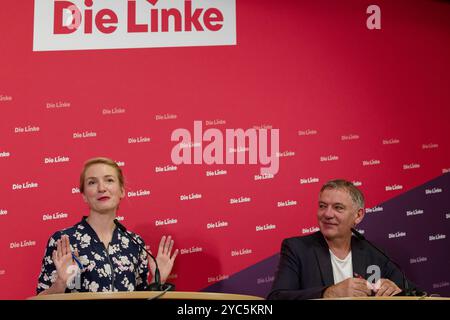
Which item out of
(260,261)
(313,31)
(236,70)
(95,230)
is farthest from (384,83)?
(95,230)

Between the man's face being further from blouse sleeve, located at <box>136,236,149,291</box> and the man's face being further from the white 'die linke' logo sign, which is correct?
the white 'die linke' logo sign

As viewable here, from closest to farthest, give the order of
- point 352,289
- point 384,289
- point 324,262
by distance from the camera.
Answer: point 352,289, point 384,289, point 324,262

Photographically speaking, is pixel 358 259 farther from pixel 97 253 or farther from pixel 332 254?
pixel 97 253

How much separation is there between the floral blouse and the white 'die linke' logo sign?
1466 millimetres

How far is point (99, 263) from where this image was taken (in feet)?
10.1

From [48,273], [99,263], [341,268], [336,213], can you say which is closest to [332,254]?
[341,268]

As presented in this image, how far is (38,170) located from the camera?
3832 mm

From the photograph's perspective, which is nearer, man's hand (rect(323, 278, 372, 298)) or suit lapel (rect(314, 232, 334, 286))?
man's hand (rect(323, 278, 372, 298))

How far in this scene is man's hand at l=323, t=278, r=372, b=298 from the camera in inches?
99.9

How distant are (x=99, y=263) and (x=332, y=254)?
1277 millimetres

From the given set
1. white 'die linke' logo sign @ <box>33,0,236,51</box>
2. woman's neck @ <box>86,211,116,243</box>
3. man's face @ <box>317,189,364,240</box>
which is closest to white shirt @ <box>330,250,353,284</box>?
man's face @ <box>317,189,364,240</box>
